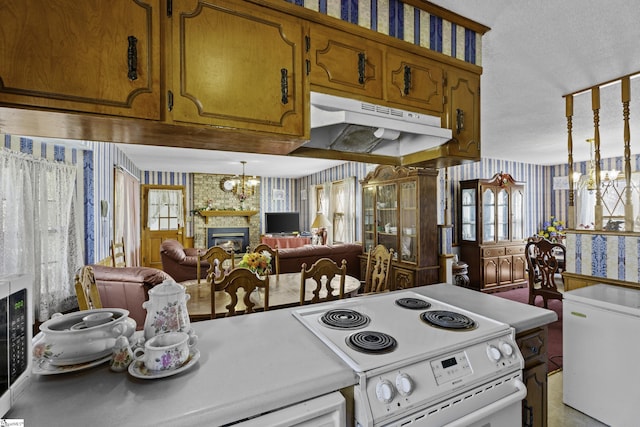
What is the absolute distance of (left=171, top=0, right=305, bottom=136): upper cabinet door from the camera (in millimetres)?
1074

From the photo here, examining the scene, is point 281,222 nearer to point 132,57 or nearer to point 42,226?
point 42,226

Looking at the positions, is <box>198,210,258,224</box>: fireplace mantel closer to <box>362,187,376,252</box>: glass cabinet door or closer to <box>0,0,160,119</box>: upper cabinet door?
<box>362,187,376,252</box>: glass cabinet door

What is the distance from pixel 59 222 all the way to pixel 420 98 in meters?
3.34

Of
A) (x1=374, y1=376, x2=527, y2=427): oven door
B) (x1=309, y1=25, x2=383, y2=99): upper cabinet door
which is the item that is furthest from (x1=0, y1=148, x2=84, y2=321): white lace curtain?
(x1=374, y1=376, x2=527, y2=427): oven door

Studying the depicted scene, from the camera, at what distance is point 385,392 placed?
0.92m

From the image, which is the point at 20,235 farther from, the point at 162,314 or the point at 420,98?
the point at 420,98

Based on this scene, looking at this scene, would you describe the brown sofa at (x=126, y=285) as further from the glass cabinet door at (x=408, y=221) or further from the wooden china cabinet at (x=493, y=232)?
the wooden china cabinet at (x=493, y=232)

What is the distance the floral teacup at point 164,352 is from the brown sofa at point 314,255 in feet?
9.81

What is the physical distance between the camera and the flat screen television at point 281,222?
26.7 ft

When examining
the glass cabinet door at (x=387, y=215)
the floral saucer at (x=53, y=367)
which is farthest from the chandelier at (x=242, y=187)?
the floral saucer at (x=53, y=367)

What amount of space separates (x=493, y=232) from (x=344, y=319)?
4.71 meters

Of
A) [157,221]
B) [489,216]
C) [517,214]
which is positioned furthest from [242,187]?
[517,214]

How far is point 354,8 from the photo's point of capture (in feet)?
4.72

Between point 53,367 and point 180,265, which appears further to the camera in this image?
point 180,265
